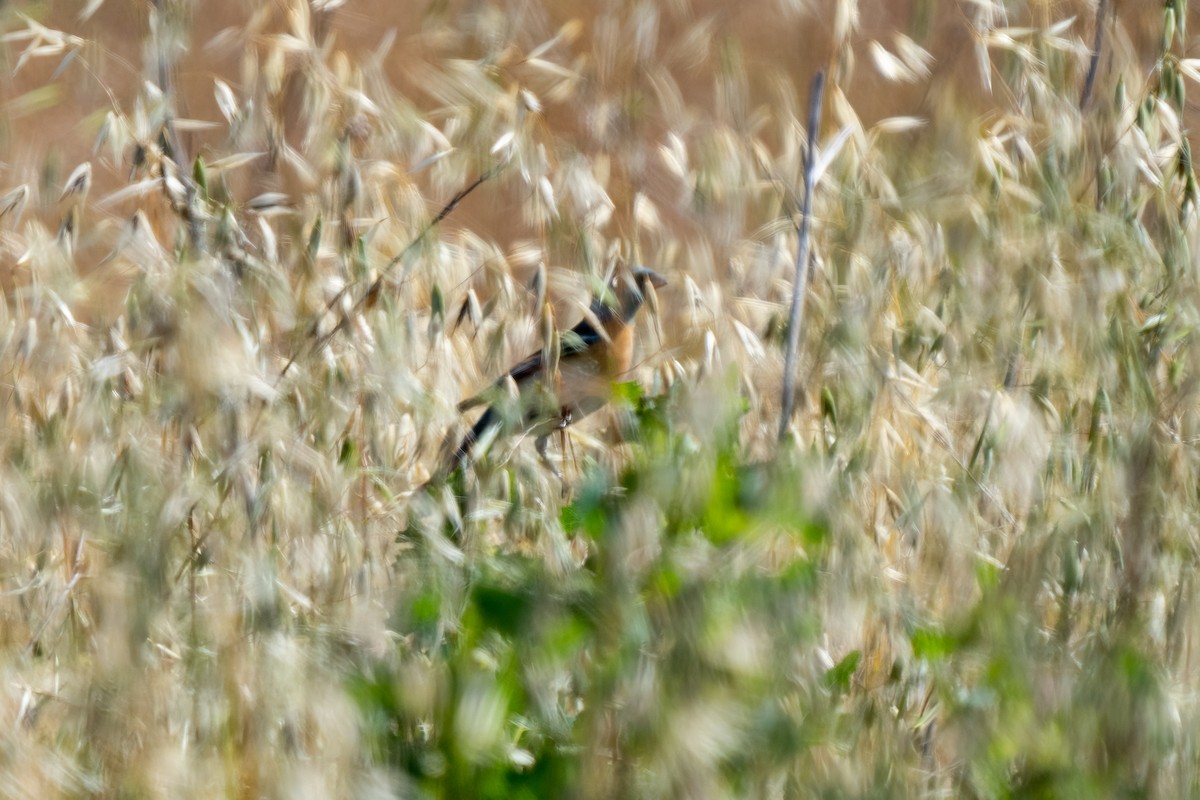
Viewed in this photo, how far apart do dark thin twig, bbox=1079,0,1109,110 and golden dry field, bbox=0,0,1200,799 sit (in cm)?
Answer: 1

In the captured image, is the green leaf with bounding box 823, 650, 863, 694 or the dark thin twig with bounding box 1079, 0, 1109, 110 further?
the dark thin twig with bounding box 1079, 0, 1109, 110

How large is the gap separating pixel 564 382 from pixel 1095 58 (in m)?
1.33

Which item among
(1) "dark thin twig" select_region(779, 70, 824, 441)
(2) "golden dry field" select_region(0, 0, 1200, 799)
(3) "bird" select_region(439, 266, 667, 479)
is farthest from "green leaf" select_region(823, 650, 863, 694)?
(3) "bird" select_region(439, 266, 667, 479)

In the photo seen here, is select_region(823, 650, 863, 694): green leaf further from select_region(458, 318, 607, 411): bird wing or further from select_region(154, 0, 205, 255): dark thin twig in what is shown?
select_region(154, 0, 205, 255): dark thin twig

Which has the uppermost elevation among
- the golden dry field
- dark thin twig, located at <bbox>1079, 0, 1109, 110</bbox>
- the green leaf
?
dark thin twig, located at <bbox>1079, 0, 1109, 110</bbox>

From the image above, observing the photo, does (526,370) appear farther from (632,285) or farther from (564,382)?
(632,285)

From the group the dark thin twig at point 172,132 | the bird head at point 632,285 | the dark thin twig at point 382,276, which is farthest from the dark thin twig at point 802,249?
the dark thin twig at point 172,132

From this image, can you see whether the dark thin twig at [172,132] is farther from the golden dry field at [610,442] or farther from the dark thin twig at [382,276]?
the dark thin twig at [382,276]

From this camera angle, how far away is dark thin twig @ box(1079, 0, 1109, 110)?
6.86ft

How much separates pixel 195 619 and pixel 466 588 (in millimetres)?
369

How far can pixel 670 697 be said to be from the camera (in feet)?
4.97

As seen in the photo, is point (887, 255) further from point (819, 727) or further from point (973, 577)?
point (819, 727)

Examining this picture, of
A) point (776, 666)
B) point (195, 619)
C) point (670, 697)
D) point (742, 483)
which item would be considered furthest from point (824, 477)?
point (195, 619)

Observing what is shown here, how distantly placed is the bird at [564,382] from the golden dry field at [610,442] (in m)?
0.04
